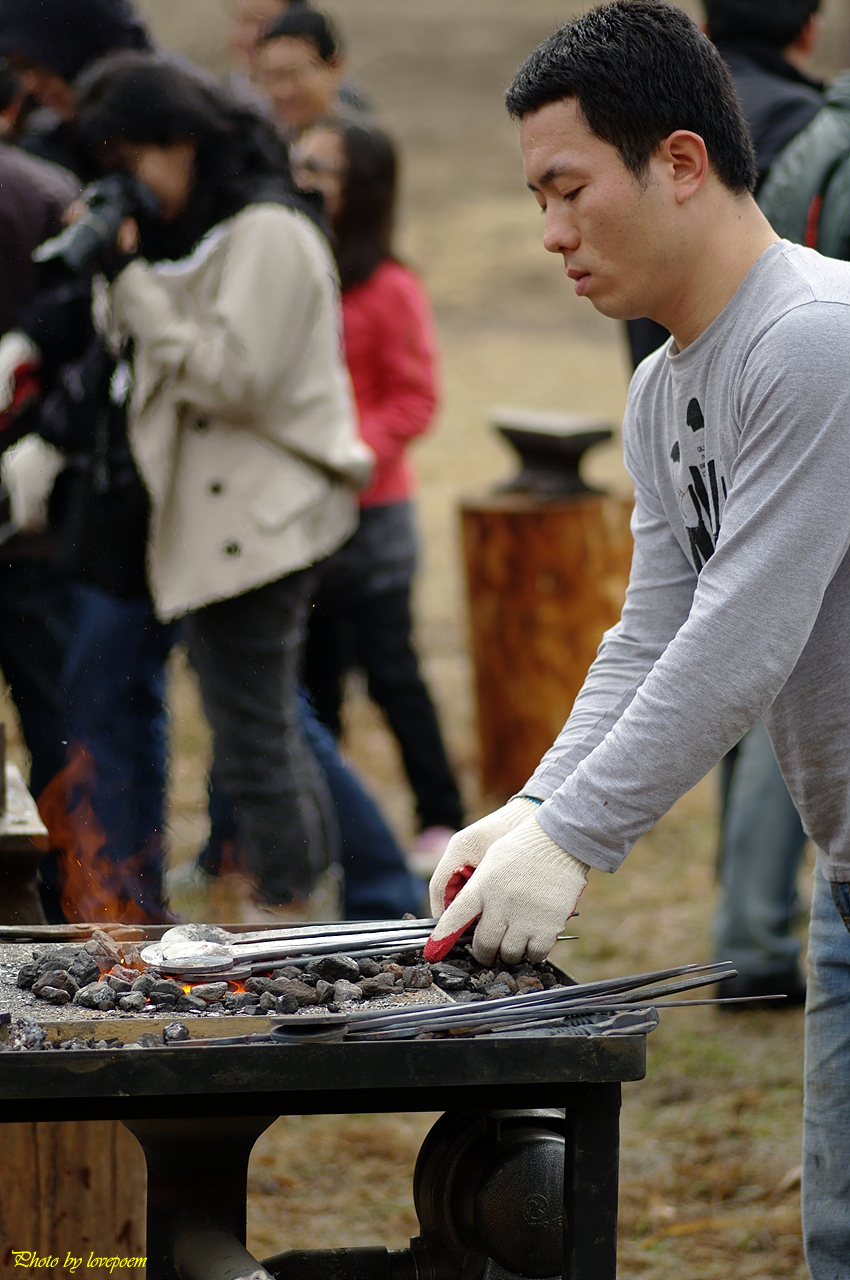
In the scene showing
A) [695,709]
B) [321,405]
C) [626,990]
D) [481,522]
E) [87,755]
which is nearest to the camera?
[695,709]

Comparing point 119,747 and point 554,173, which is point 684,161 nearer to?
point 554,173

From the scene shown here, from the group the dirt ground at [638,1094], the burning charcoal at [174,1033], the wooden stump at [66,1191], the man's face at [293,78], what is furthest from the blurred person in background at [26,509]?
the burning charcoal at [174,1033]

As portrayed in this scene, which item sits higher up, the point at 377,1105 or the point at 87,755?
the point at 377,1105

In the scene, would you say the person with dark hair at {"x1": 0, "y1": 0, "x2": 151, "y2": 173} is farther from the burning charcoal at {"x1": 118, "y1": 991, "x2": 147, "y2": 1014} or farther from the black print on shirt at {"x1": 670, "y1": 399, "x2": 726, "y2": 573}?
the burning charcoal at {"x1": 118, "y1": 991, "x2": 147, "y2": 1014}

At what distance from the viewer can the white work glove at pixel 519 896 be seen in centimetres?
163

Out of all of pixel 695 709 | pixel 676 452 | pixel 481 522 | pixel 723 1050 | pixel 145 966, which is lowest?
pixel 723 1050

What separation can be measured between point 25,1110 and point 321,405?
2120 millimetres

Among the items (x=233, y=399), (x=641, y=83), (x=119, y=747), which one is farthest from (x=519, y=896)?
(x=233, y=399)

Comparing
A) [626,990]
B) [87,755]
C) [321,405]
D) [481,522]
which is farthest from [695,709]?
[481,522]

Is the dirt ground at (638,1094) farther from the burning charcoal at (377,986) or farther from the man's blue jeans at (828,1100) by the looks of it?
the burning charcoal at (377,986)

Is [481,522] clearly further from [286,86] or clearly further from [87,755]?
[87,755]

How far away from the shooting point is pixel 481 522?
17.5 ft

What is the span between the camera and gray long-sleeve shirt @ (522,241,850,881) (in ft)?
5.09

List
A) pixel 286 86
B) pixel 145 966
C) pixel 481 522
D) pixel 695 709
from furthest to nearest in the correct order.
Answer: pixel 481 522
pixel 286 86
pixel 145 966
pixel 695 709
